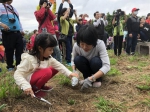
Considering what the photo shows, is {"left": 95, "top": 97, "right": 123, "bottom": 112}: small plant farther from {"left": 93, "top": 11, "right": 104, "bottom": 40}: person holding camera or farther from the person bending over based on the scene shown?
{"left": 93, "top": 11, "right": 104, "bottom": 40}: person holding camera

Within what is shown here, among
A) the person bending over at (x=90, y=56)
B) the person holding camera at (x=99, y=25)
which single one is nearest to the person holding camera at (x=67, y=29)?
the person holding camera at (x=99, y=25)

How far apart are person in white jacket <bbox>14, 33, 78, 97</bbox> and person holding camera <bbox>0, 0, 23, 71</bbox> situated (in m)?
1.45

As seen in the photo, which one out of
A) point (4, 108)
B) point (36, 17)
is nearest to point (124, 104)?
point (4, 108)

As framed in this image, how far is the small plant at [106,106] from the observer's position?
6.69 ft

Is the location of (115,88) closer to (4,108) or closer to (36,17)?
(4,108)

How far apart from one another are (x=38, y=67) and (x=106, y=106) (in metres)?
0.81

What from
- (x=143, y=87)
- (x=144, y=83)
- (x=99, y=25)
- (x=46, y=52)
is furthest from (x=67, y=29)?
(x=46, y=52)

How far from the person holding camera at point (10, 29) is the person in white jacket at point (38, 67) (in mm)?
1451

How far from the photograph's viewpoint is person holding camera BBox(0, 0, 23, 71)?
11.7 ft

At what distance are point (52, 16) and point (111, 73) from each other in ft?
5.69

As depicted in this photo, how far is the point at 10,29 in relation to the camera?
11.8 ft

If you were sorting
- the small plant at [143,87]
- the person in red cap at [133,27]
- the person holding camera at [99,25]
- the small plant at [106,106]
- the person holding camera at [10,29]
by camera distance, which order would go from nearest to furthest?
the small plant at [106,106] < the small plant at [143,87] < the person holding camera at [10,29] < the person holding camera at [99,25] < the person in red cap at [133,27]

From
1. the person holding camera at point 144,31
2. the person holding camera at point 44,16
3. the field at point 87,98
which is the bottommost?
Result: the field at point 87,98

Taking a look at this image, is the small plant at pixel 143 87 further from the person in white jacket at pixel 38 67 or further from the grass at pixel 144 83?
the person in white jacket at pixel 38 67
